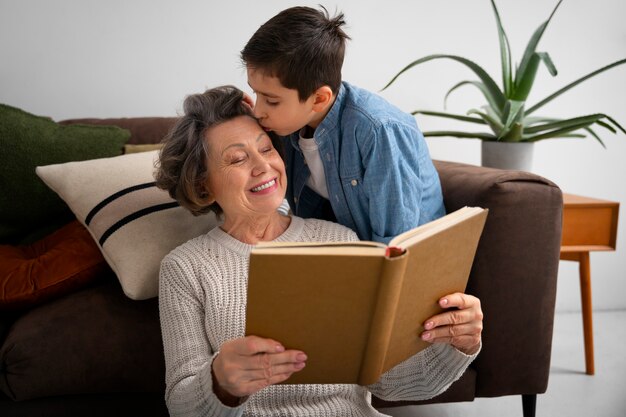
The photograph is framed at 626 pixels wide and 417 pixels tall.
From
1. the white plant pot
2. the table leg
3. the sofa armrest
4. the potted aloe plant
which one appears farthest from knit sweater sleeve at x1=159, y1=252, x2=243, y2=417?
the table leg

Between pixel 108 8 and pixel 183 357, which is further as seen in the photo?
pixel 108 8

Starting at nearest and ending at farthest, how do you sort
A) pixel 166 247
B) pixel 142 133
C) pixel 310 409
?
pixel 310 409
pixel 166 247
pixel 142 133

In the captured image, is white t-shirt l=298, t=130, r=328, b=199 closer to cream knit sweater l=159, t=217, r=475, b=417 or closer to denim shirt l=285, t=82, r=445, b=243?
denim shirt l=285, t=82, r=445, b=243

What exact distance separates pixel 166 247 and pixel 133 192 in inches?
7.5

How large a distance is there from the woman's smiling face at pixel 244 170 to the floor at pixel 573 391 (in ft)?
3.33

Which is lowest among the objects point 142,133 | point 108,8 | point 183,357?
point 183,357

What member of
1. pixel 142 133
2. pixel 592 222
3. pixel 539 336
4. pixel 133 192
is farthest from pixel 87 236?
pixel 592 222

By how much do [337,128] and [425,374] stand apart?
0.64 m

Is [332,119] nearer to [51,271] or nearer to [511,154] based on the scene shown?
[51,271]

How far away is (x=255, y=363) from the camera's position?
948mm

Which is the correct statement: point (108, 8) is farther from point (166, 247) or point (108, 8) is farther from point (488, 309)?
point (488, 309)

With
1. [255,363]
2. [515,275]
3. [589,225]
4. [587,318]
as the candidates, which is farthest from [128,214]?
[587,318]

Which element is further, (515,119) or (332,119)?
(515,119)

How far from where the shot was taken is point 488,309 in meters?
1.61
